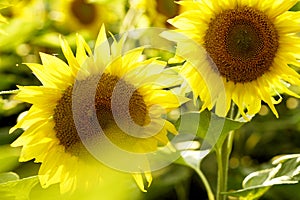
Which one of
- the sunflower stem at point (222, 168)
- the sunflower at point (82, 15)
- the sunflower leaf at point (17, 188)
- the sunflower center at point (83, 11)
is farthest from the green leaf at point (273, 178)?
the sunflower center at point (83, 11)

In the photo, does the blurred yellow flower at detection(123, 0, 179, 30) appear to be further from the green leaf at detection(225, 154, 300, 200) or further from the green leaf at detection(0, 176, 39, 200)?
the green leaf at detection(0, 176, 39, 200)

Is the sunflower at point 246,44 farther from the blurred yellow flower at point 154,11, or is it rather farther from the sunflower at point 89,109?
the blurred yellow flower at point 154,11

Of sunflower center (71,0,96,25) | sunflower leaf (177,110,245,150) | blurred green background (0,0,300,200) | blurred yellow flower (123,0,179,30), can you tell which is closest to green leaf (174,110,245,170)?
sunflower leaf (177,110,245,150)

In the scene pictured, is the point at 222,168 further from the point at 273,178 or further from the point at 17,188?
the point at 17,188

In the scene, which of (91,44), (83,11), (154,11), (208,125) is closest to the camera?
(208,125)

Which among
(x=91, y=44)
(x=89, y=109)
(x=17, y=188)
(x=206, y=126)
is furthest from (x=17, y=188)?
(x=91, y=44)

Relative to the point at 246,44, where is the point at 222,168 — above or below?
below

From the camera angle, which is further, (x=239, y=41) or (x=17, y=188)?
(x=239, y=41)
